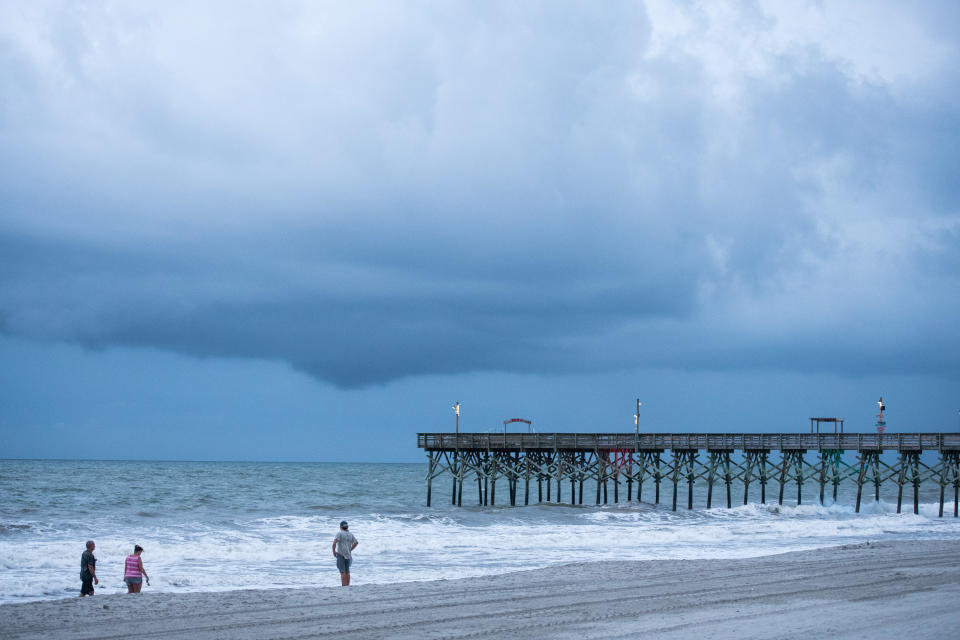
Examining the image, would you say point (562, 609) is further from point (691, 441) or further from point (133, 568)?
point (691, 441)

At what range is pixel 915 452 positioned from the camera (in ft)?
158

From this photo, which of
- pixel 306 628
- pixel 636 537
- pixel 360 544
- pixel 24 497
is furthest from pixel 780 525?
pixel 24 497

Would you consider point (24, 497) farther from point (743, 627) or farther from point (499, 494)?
point (743, 627)

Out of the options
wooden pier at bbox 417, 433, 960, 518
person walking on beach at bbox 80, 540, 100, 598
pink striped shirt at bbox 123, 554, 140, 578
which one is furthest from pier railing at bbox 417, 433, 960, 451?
person walking on beach at bbox 80, 540, 100, 598

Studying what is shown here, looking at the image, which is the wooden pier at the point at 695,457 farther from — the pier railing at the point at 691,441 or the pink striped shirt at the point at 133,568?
the pink striped shirt at the point at 133,568

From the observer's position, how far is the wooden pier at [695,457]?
48094mm

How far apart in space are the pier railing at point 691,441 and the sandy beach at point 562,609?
26.9 meters

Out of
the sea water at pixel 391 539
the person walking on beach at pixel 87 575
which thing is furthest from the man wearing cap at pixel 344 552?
the person walking on beach at pixel 87 575

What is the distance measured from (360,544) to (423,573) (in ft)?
25.6

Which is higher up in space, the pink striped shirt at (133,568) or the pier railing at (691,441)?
the pier railing at (691,441)

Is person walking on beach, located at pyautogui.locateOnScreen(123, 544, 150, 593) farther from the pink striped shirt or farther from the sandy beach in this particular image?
the sandy beach

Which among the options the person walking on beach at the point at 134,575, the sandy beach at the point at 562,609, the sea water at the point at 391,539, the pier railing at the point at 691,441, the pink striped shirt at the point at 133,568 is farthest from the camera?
the pier railing at the point at 691,441

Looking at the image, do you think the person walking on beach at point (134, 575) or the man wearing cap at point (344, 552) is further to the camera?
the man wearing cap at point (344, 552)

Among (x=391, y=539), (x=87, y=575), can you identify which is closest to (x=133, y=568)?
(x=87, y=575)
